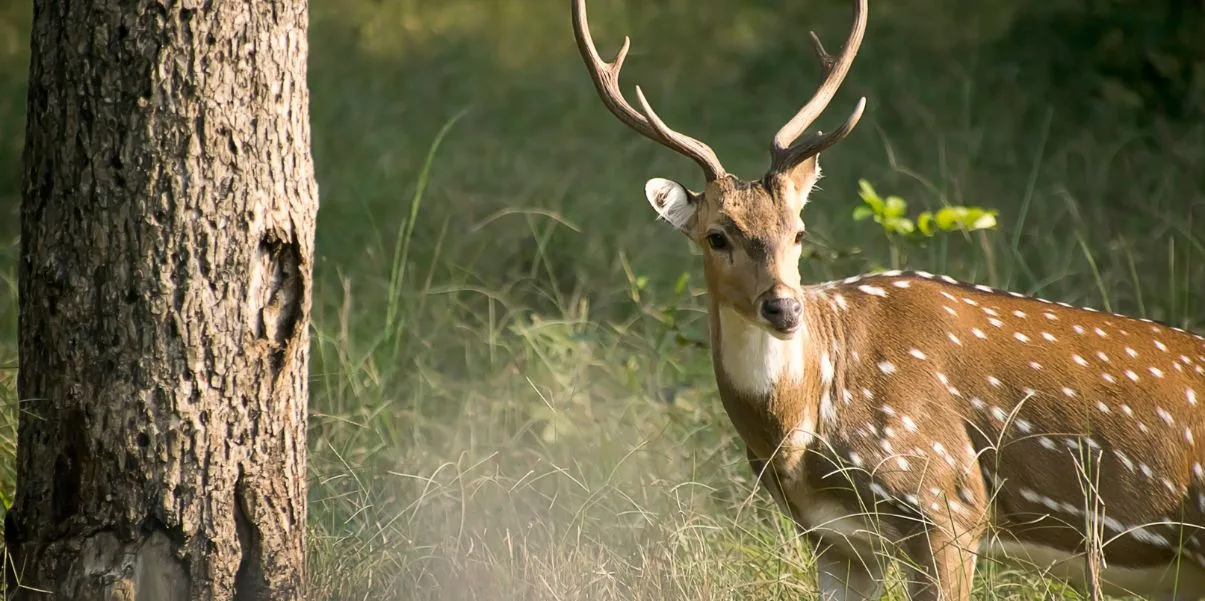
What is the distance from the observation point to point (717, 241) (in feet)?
14.1

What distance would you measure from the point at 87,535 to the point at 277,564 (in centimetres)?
47

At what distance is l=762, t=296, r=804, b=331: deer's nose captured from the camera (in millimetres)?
4043

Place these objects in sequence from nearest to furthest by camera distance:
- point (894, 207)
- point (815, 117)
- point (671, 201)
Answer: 1. point (815, 117)
2. point (671, 201)
3. point (894, 207)

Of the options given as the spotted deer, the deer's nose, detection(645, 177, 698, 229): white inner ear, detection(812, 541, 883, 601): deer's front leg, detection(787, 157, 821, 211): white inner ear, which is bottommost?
detection(812, 541, 883, 601): deer's front leg

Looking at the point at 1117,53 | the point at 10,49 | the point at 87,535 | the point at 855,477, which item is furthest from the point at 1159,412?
the point at 10,49

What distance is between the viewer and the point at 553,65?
34.6ft

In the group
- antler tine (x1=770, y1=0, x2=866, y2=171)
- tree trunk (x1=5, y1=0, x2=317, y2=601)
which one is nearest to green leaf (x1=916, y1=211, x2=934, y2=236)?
antler tine (x1=770, y1=0, x2=866, y2=171)

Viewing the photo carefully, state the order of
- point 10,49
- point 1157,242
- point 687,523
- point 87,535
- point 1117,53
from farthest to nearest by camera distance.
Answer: point 10,49, point 1117,53, point 1157,242, point 687,523, point 87,535

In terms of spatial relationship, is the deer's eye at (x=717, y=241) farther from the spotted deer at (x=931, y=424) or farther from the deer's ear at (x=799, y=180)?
the deer's ear at (x=799, y=180)

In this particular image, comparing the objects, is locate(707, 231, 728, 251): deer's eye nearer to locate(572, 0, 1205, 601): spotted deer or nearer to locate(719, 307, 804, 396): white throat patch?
locate(572, 0, 1205, 601): spotted deer

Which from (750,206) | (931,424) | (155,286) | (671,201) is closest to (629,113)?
(671,201)

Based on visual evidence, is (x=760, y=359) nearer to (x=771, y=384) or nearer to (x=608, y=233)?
(x=771, y=384)

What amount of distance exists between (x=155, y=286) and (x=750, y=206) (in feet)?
5.25

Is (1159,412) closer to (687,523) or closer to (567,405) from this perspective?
(687,523)
